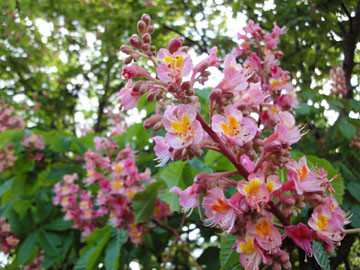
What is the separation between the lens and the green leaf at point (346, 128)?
5.69 ft

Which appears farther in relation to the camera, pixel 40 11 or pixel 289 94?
pixel 40 11

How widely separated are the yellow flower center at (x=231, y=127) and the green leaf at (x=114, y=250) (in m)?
1.10

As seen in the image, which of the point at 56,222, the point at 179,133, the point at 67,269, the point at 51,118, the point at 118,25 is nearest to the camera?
the point at 179,133

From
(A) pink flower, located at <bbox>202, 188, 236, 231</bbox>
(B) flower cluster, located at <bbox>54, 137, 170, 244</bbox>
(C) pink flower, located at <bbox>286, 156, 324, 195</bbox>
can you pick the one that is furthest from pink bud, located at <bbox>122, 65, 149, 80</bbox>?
(B) flower cluster, located at <bbox>54, 137, 170, 244</bbox>

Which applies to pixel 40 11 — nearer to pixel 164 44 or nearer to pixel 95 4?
pixel 95 4

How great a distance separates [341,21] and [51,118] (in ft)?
13.2

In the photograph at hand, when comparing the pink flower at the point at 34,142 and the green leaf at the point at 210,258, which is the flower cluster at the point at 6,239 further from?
the green leaf at the point at 210,258

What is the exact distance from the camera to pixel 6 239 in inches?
108

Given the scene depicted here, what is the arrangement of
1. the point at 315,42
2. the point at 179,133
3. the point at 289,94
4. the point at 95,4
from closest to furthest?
the point at 179,133 → the point at 289,94 → the point at 315,42 → the point at 95,4

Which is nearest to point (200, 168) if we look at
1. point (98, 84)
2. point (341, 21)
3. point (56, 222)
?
point (341, 21)

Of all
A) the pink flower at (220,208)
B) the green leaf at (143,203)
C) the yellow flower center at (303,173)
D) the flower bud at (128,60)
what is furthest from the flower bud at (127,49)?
the green leaf at (143,203)

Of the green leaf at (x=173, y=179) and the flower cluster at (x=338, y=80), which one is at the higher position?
the flower cluster at (x=338, y=80)

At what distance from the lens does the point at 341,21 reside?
5.36ft

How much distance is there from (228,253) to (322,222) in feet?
1.07
